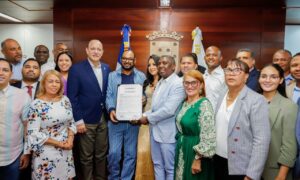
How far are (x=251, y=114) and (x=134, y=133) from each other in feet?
5.75

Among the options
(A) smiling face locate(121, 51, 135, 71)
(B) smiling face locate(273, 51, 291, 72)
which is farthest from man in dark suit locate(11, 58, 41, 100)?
(B) smiling face locate(273, 51, 291, 72)

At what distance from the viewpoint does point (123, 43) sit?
5.27 metres

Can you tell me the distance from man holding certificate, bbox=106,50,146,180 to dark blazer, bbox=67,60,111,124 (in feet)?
0.49

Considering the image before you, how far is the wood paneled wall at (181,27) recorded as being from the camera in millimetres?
5367

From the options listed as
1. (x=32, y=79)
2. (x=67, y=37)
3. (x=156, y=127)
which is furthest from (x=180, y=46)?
(x=32, y=79)

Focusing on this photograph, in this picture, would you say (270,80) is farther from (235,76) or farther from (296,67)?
(296,67)

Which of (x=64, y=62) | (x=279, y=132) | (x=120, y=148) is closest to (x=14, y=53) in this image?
(x=64, y=62)

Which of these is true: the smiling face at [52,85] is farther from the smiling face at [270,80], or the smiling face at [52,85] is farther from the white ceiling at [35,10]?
the white ceiling at [35,10]

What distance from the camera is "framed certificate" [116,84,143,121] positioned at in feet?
11.1

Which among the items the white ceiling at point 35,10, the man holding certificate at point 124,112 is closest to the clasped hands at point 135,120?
the man holding certificate at point 124,112

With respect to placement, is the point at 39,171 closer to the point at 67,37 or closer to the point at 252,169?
the point at 252,169

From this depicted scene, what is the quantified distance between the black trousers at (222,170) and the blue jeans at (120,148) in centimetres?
131

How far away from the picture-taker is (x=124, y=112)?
3.39m

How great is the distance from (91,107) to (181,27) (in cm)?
283
